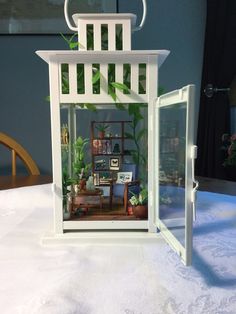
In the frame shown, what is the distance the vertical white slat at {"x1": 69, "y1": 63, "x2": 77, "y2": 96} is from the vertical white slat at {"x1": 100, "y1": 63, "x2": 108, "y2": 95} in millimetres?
55

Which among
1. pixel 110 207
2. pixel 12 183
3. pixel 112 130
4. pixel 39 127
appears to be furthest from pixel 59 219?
pixel 39 127

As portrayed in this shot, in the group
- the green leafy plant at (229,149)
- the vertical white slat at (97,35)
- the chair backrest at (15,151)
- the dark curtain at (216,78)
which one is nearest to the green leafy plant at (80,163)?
the vertical white slat at (97,35)

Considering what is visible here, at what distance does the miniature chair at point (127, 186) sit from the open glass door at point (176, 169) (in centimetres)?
8

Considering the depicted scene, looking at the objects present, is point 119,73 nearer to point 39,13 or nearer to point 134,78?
point 134,78

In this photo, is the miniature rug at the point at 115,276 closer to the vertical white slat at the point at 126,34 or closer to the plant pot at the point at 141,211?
the plant pot at the point at 141,211

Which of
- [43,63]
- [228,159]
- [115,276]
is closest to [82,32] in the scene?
[115,276]

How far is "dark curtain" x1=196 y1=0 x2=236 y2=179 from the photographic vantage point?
2391 mm

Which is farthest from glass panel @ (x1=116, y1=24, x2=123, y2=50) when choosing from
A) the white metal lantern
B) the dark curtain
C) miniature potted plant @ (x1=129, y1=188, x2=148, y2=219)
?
the dark curtain

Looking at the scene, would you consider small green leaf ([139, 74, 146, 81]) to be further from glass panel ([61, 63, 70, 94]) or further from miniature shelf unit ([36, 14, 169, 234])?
glass panel ([61, 63, 70, 94])

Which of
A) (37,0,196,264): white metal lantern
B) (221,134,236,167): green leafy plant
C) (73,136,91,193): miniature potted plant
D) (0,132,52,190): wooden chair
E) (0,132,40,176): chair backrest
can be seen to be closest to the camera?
(37,0,196,264): white metal lantern

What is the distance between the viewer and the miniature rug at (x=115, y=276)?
474mm

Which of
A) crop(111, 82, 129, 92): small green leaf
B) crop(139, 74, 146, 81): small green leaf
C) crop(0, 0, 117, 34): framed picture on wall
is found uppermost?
crop(0, 0, 117, 34): framed picture on wall

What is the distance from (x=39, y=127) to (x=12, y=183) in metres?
1.16

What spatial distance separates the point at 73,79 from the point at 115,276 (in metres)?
0.41
